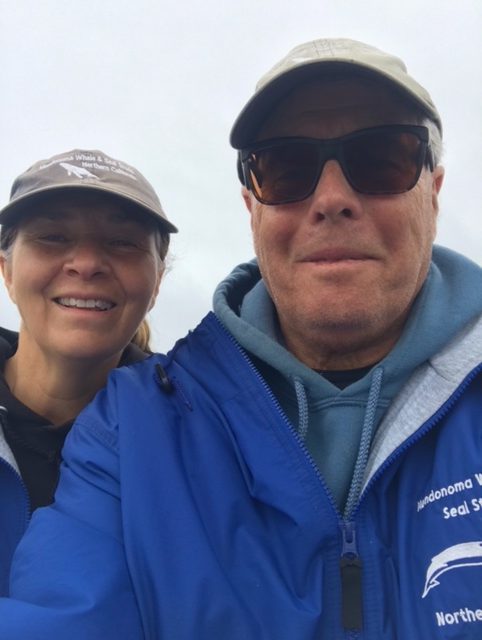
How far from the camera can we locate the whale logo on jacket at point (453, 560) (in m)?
1.49

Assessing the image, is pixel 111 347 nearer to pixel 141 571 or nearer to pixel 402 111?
pixel 141 571

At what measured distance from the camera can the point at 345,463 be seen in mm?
1888

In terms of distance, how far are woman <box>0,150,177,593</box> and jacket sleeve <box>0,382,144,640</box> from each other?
0.92 metres

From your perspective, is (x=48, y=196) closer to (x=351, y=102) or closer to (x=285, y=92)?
(x=285, y=92)

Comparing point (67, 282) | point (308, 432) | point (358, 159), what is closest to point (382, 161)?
point (358, 159)

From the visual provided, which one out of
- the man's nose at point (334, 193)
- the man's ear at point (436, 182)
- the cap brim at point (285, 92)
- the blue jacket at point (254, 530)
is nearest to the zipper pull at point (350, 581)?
the blue jacket at point (254, 530)

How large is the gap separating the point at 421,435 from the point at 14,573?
4.19ft

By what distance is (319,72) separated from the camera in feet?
6.64

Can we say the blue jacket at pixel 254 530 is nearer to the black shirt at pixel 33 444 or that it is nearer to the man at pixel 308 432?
→ the man at pixel 308 432

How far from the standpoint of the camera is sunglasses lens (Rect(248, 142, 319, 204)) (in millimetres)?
1970

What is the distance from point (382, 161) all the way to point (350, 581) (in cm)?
130

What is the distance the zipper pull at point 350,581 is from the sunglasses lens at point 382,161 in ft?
3.54

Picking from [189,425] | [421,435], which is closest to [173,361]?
[189,425]

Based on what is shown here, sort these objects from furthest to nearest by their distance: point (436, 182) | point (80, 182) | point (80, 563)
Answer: point (80, 182) → point (436, 182) → point (80, 563)
